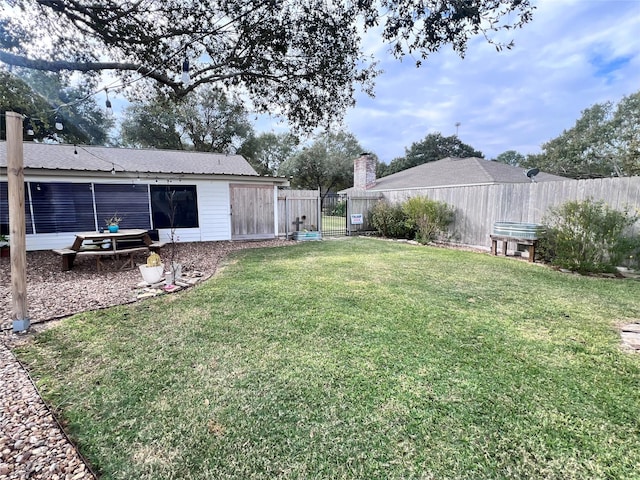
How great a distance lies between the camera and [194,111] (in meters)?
20.8

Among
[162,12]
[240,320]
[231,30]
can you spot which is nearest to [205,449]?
[240,320]

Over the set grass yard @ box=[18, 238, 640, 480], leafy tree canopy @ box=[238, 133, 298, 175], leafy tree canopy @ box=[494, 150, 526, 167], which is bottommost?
grass yard @ box=[18, 238, 640, 480]

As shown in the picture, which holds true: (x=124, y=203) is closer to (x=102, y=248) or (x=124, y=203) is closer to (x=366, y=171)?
(x=102, y=248)

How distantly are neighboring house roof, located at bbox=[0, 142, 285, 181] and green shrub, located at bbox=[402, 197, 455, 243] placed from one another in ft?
16.0

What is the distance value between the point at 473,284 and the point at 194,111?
70.7 ft

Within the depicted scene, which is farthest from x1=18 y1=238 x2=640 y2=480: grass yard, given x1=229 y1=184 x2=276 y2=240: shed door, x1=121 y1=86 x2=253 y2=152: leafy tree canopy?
x1=121 y1=86 x2=253 y2=152: leafy tree canopy

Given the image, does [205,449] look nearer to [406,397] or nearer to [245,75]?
[406,397]

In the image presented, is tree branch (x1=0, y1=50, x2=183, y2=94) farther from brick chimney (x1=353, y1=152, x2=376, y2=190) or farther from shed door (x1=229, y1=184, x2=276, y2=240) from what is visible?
brick chimney (x1=353, y1=152, x2=376, y2=190)

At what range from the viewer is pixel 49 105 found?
9.29 m

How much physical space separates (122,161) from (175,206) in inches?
101

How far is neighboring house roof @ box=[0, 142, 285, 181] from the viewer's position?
8602 millimetres

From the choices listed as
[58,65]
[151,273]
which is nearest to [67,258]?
[151,273]

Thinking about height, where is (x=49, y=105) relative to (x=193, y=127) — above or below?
below

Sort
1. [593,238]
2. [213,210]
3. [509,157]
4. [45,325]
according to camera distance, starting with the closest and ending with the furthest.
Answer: [45,325], [593,238], [213,210], [509,157]
